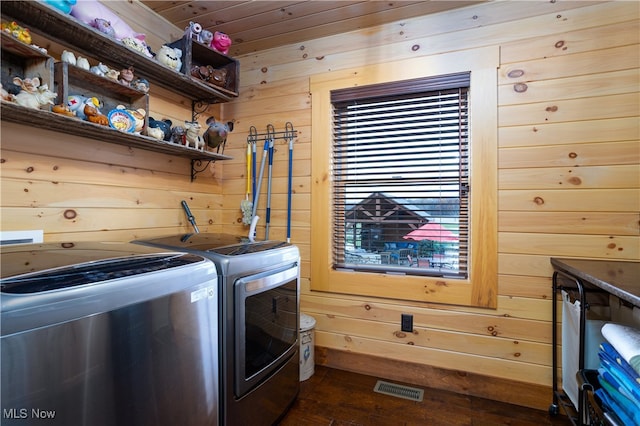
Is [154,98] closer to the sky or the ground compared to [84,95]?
closer to the sky

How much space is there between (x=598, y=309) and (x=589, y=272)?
1.17 ft

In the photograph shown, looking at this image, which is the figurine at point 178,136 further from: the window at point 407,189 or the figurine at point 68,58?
the window at point 407,189

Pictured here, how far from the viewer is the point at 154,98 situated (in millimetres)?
1939

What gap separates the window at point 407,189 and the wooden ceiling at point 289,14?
0.29m

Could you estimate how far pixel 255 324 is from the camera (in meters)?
1.37

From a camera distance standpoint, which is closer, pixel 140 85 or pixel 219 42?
pixel 140 85

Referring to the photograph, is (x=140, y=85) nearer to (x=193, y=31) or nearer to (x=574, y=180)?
(x=193, y=31)

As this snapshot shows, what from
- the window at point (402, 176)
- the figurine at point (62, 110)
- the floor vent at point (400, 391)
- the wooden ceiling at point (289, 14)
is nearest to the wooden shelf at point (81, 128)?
the figurine at point (62, 110)

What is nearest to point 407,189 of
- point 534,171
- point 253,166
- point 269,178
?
point 534,171

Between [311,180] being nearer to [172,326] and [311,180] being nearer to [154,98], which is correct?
[154,98]

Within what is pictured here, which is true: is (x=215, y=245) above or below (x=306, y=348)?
above

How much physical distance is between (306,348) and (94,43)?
2.03 meters

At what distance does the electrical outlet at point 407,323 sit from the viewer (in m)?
1.92

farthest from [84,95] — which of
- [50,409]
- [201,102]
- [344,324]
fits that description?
[344,324]
